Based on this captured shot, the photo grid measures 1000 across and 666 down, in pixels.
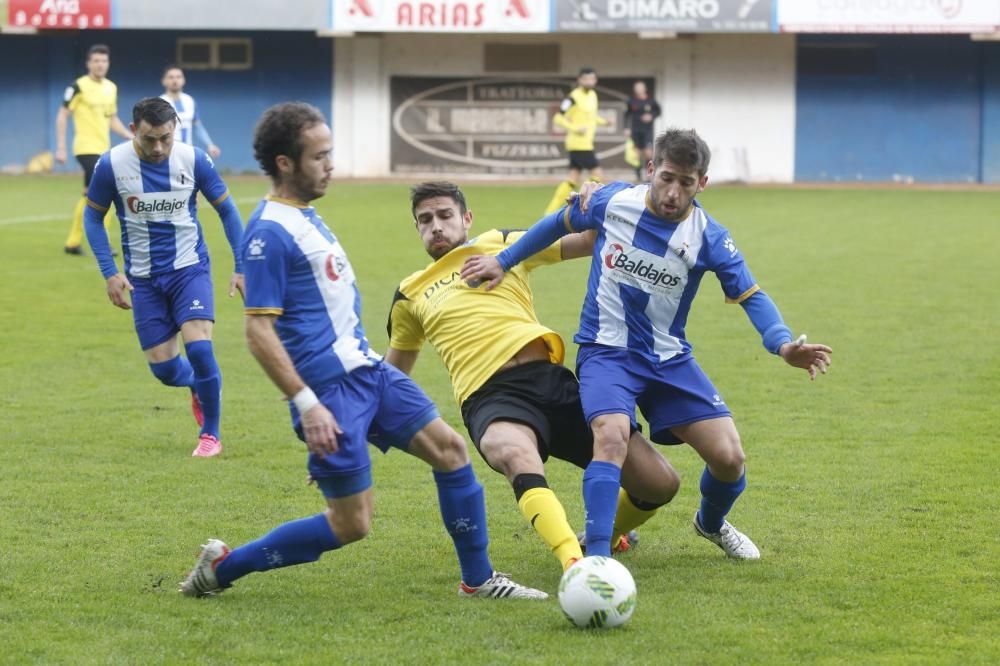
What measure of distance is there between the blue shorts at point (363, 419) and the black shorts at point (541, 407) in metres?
0.54

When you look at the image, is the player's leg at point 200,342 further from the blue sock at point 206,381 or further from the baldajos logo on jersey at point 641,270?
the baldajos logo on jersey at point 641,270

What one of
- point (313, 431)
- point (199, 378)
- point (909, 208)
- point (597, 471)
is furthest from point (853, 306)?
point (909, 208)

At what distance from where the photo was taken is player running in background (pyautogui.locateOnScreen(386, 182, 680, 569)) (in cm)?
559

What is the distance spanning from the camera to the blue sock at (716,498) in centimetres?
578

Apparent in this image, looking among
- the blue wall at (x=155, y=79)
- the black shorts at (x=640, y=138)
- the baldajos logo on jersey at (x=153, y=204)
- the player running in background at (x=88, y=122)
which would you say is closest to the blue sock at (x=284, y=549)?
the baldajos logo on jersey at (x=153, y=204)

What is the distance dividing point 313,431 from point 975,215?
67.9 ft

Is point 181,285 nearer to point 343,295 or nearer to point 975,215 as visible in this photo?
point 343,295

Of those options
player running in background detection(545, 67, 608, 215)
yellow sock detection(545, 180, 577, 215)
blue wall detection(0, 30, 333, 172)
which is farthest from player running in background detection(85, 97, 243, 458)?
blue wall detection(0, 30, 333, 172)

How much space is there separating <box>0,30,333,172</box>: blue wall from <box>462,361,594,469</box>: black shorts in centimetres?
2806

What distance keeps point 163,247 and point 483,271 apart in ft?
9.75

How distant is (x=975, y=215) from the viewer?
23422mm

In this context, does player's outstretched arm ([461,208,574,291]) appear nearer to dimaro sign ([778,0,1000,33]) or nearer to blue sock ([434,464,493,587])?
blue sock ([434,464,493,587])

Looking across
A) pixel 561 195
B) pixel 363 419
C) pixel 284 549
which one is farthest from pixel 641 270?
pixel 561 195

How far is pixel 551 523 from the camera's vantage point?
521 cm
